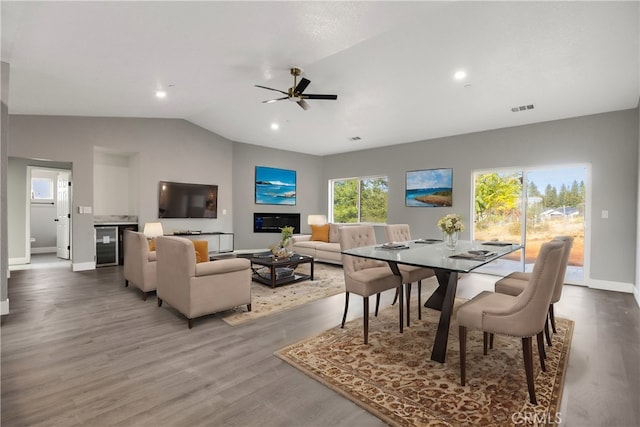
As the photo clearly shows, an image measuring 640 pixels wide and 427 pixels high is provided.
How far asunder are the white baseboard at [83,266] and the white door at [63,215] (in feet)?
5.27

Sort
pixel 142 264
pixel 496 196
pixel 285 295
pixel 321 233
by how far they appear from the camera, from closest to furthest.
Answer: pixel 142 264 < pixel 285 295 < pixel 496 196 < pixel 321 233

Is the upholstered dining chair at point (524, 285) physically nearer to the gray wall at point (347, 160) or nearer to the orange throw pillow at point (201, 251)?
the gray wall at point (347, 160)

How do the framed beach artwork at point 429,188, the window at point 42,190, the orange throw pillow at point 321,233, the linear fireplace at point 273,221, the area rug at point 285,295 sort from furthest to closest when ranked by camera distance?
the linear fireplace at point 273,221, the window at point 42,190, the orange throw pillow at point 321,233, the framed beach artwork at point 429,188, the area rug at point 285,295

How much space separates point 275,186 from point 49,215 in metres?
5.81

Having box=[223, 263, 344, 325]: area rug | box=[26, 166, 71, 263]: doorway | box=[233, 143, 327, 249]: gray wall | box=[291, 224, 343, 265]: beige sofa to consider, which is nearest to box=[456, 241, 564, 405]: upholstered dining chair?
box=[223, 263, 344, 325]: area rug

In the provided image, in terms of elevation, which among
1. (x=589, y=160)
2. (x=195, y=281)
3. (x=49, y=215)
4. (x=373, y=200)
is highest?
(x=589, y=160)

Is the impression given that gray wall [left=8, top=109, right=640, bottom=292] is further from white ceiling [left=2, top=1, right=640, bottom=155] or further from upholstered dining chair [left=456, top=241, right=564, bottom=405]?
upholstered dining chair [left=456, top=241, right=564, bottom=405]

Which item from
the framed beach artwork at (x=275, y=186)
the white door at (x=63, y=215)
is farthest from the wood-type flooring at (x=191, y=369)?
the framed beach artwork at (x=275, y=186)

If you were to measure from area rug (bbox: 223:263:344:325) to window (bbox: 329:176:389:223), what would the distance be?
9.86ft

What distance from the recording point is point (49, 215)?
774cm

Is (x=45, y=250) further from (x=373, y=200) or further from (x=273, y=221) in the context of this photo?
(x=373, y=200)

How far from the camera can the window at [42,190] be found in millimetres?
7684

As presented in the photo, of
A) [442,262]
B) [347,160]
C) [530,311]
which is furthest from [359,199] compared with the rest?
[530,311]

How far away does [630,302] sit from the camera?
13.2 ft
